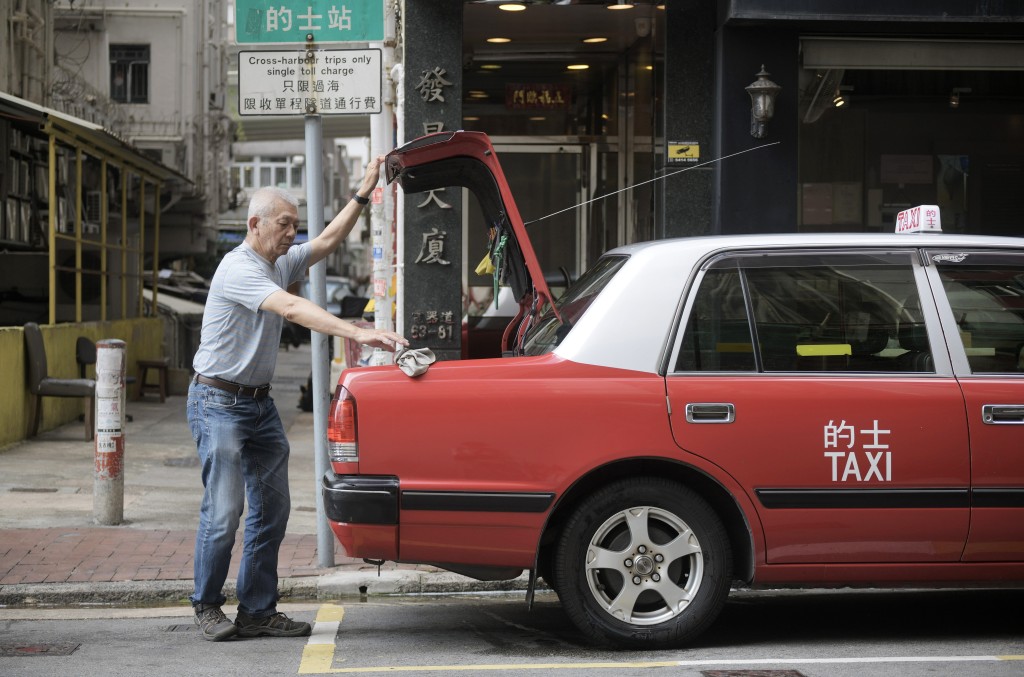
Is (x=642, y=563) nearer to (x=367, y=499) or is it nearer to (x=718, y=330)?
(x=718, y=330)

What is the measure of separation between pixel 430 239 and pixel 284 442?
4.33 m

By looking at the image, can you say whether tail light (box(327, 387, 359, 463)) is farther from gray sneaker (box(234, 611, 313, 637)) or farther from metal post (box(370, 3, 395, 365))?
metal post (box(370, 3, 395, 365))

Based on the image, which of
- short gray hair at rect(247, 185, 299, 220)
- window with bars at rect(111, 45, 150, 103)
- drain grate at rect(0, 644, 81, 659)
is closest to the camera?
drain grate at rect(0, 644, 81, 659)

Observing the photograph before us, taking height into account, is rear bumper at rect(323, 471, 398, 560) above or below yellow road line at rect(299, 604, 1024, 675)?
above

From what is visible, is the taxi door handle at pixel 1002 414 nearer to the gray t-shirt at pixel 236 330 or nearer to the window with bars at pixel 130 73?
the gray t-shirt at pixel 236 330

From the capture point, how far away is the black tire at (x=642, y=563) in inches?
204

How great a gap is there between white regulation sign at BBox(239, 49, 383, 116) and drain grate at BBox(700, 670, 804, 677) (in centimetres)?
378

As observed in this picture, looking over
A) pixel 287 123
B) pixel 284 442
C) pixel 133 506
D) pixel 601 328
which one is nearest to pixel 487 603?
pixel 284 442

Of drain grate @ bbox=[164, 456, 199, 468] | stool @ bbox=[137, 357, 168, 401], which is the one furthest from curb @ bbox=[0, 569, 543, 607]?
stool @ bbox=[137, 357, 168, 401]

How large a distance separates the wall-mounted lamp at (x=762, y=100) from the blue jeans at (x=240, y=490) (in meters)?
5.18

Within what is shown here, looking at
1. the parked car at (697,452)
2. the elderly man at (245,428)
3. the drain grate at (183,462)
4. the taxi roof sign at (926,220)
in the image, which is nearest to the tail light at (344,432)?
the parked car at (697,452)

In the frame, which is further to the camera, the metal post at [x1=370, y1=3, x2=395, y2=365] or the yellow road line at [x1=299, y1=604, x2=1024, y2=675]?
the metal post at [x1=370, y1=3, x2=395, y2=365]

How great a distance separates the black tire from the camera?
5.19 metres

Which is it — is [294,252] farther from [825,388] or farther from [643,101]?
[643,101]
